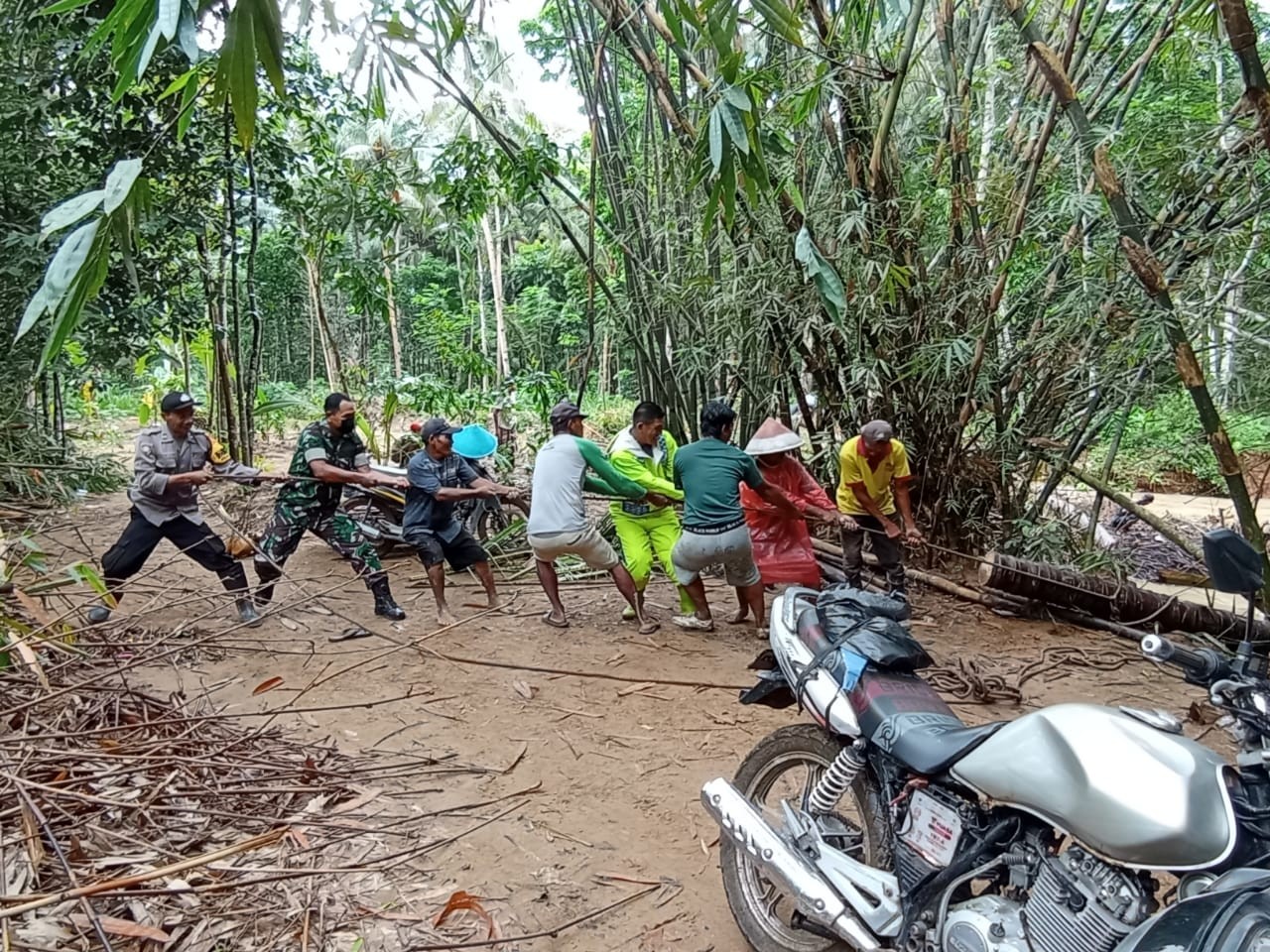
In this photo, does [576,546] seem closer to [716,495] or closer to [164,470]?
[716,495]

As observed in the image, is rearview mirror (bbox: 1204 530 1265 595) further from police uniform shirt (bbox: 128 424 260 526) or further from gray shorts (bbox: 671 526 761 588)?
police uniform shirt (bbox: 128 424 260 526)

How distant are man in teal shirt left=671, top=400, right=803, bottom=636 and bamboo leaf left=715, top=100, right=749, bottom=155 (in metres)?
2.26

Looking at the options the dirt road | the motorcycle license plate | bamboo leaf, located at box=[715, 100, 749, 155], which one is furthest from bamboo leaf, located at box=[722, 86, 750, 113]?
the dirt road

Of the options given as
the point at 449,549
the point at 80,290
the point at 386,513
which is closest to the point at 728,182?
the point at 80,290

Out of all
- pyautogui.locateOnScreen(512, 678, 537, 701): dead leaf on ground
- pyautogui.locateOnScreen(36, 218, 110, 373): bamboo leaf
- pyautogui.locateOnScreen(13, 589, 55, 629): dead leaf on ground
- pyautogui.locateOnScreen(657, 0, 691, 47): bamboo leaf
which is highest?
pyautogui.locateOnScreen(657, 0, 691, 47): bamboo leaf

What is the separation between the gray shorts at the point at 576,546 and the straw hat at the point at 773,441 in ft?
3.22

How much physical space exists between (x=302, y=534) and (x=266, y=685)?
1165mm

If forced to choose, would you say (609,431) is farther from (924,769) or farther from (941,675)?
(924,769)

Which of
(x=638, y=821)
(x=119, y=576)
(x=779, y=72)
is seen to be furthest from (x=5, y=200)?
(x=638, y=821)

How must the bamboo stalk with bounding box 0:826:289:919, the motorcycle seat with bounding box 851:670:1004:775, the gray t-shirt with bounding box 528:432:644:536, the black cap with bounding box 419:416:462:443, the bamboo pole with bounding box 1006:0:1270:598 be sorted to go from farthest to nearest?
1. the black cap with bounding box 419:416:462:443
2. the gray t-shirt with bounding box 528:432:644:536
3. the bamboo pole with bounding box 1006:0:1270:598
4. the bamboo stalk with bounding box 0:826:289:919
5. the motorcycle seat with bounding box 851:670:1004:775

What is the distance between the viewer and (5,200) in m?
6.43

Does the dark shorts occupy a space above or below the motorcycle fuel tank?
below

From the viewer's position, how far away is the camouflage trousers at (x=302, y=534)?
4832mm

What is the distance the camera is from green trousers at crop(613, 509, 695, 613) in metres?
4.98
